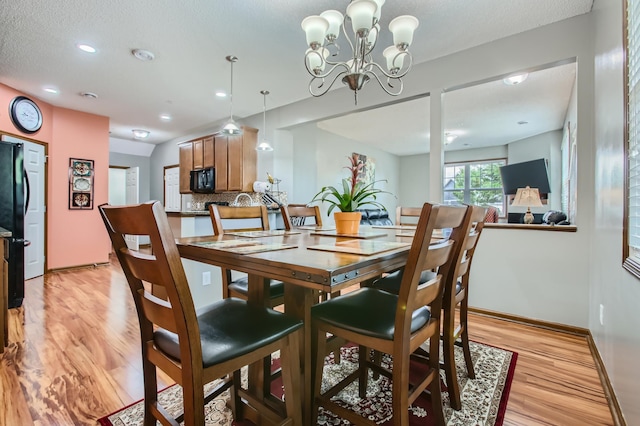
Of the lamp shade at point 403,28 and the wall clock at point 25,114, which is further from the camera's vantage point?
the wall clock at point 25,114

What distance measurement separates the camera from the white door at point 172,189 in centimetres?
669

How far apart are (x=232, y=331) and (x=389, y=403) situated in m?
0.98

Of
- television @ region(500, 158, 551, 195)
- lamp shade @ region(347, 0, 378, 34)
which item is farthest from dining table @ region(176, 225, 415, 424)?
television @ region(500, 158, 551, 195)

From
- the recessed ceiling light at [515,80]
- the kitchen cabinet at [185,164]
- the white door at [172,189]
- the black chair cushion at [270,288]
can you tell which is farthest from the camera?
the white door at [172,189]

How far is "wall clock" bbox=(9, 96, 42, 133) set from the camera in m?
3.91

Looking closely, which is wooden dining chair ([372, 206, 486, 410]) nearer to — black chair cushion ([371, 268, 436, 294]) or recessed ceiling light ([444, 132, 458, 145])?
black chair cushion ([371, 268, 436, 294])

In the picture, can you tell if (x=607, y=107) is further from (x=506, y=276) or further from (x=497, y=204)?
(x=497, y=204)

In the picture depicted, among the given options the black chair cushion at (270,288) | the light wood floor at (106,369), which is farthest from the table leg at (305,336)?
the light wood floor at (106,369)

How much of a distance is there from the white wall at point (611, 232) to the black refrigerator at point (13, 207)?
423cm

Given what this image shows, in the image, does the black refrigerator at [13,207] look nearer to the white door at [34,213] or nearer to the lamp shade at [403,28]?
the white door at [34,213]

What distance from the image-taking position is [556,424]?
55.1 inches

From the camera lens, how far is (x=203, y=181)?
5520 millimetres

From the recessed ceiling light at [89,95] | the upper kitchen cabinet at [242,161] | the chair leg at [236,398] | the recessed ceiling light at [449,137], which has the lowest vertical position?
the chair leg at [236,398]

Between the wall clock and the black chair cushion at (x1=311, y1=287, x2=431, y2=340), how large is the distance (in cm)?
499
